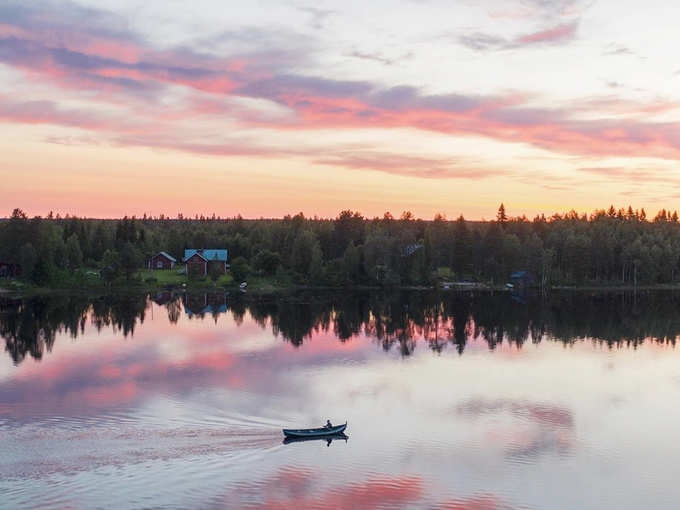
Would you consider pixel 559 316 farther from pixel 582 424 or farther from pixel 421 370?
pixel 582 424

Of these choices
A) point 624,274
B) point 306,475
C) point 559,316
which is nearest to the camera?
point 306,475

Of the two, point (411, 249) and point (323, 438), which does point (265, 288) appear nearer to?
point (411, 249)

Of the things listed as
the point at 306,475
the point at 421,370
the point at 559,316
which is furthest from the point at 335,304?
the point at 306,475

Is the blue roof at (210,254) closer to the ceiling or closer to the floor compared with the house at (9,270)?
closer to the ceiling

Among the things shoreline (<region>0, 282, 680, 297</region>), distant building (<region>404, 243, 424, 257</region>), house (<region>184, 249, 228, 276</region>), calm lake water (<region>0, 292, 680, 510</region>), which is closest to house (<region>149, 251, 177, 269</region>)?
house (<region>184, 249, 228, 276</region>)

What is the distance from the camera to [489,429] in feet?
140

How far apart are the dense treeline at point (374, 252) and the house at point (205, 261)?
14.4 feet

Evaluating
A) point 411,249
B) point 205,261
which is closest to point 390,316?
point 411,249

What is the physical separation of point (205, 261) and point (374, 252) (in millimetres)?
35026

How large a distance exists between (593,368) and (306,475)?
37185 mm

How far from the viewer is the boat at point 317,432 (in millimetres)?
38594

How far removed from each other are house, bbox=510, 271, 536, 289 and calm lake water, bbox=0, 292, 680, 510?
5767 centimetres

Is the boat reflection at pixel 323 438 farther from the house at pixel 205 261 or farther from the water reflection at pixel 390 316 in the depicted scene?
the house at pixel 205 261

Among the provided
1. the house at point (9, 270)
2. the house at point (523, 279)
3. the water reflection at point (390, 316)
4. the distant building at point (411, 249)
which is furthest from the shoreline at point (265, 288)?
the house at point (9, 270)
